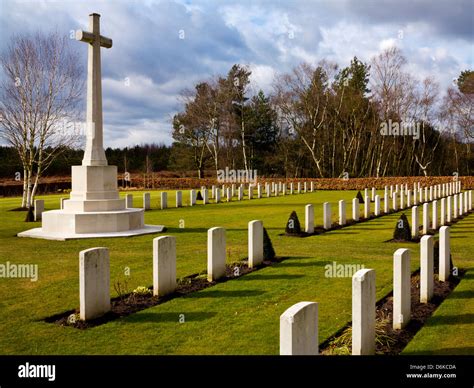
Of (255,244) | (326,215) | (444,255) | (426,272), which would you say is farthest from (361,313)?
(326,215)

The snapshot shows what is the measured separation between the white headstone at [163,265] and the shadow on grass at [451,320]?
4.06 m

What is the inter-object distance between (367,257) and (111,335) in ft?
23.5

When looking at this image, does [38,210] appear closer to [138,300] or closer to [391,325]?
[138,300]

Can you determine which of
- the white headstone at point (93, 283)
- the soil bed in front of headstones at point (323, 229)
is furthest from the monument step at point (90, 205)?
the white headstone at point (93, 283)

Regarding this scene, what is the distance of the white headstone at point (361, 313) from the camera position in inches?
217

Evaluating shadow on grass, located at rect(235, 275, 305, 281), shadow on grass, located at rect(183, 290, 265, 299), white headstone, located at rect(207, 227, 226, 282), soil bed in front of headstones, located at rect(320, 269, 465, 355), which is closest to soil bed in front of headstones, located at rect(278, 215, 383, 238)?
shadow on grass, located at rect(235, 275, 305, 281)

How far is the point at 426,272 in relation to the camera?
799 cm

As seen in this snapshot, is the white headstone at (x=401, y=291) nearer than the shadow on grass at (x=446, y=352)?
No

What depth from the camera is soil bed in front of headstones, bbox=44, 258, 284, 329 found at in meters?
6.81

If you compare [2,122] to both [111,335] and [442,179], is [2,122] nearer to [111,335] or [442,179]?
[111,335]

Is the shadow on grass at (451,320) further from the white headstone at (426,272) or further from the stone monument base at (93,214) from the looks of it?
the stone monument base at (93,214)
